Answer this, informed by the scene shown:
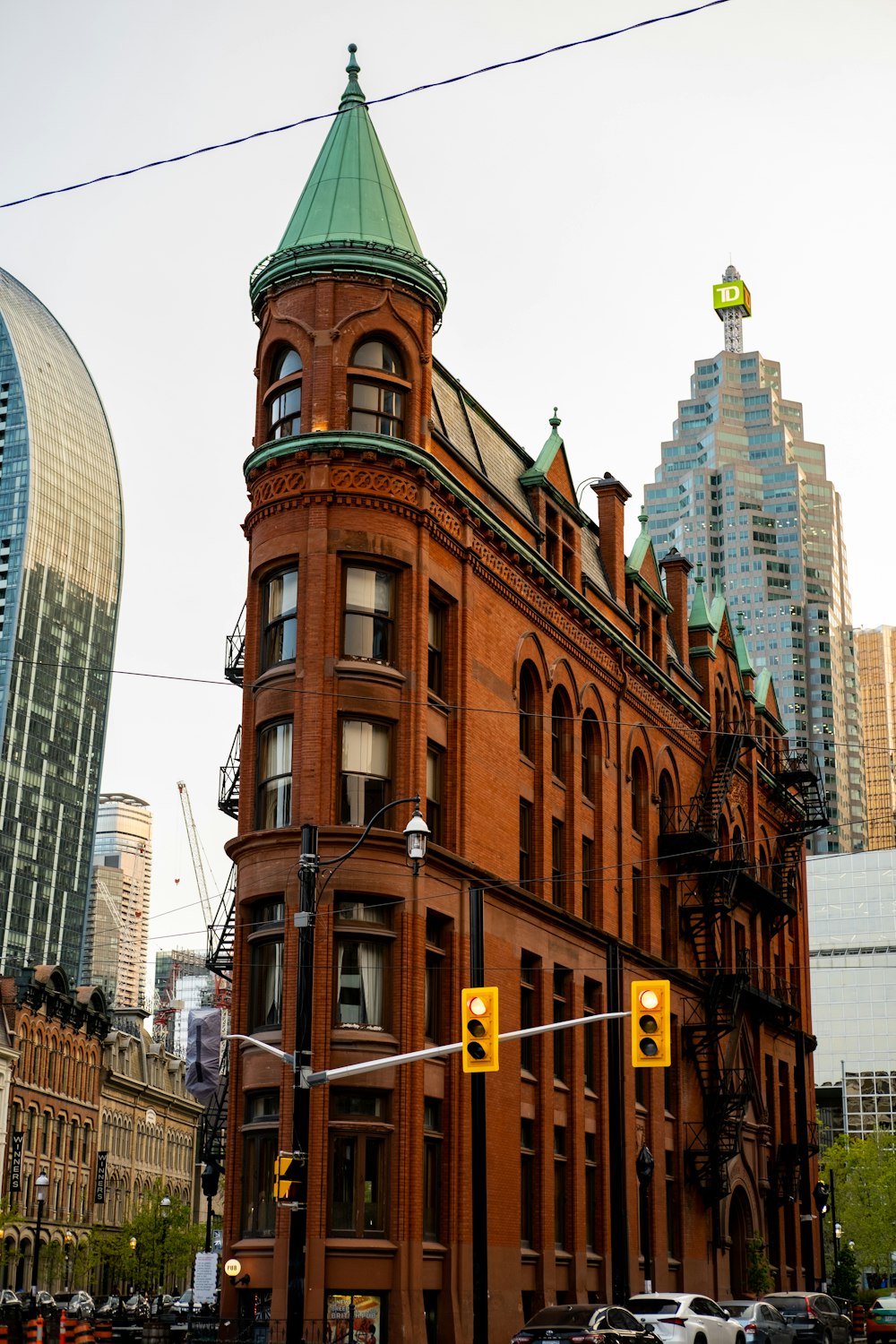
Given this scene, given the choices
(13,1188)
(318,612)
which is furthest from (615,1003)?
(13,1188)

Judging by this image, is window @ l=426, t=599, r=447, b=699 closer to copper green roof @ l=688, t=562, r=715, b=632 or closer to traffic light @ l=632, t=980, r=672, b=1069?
traffic light @ l=632, t=980, r=672, b=1069

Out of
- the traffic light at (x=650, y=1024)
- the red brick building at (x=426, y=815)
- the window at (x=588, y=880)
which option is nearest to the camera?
the traffic light at (x=650, y=1024)

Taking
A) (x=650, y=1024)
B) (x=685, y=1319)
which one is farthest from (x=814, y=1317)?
(x=650, y=1024)

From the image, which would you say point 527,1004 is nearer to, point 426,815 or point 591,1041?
point 591,1041

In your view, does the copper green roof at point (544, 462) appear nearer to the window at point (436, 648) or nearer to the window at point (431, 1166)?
the window at point (436, 648)

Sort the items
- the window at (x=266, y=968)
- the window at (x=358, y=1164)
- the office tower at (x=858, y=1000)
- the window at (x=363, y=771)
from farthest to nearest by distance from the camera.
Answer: the office tower at (x=858, y=1000), the window at (x=363, y=771), the window at (x=266, y=968), the window at (x=358, y=1164)

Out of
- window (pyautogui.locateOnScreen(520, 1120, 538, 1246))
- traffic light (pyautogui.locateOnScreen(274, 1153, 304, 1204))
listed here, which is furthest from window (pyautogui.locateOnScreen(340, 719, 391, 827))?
window (pyautogui.locateOnScreen(520, 1120, 538, 1246))

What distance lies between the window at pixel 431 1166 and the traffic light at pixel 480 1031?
7.97 meters

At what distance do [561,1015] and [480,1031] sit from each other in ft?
57.9

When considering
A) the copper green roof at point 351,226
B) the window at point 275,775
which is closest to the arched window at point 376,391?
the copper green roof at point 351,226

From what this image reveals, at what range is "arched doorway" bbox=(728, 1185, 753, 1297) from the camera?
5972cm

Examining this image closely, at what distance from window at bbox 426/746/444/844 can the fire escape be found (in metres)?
17.1

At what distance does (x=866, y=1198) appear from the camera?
114000 millimetres

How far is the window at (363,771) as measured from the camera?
124ft
